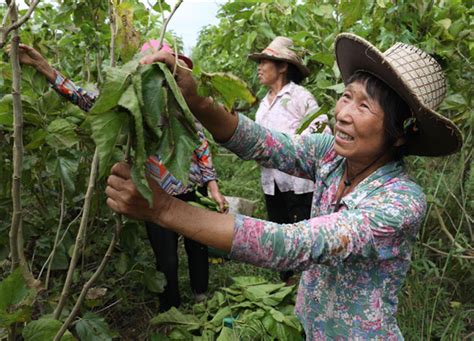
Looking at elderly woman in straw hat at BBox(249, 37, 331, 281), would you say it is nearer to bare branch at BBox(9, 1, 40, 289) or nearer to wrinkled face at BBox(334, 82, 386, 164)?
wrinkled face at BBox(334, 82, 386, 164)

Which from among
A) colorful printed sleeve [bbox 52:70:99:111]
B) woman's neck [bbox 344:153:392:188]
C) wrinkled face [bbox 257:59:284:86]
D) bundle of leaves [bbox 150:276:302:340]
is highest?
wrinkled face [bbox 257:59:284:86]

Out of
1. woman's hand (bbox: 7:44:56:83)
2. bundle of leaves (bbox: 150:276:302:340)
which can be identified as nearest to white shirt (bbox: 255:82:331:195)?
bundle of leaves (bbox: 150:276:302:340)

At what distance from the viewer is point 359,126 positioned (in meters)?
1.34

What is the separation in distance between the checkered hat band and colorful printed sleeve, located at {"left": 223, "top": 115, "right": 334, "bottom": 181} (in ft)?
1.19

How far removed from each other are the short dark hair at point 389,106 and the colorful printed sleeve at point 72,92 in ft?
3.06

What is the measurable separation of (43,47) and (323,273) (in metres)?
1.33

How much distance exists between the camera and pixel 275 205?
11.2 feet

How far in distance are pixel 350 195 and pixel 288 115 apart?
1816mm

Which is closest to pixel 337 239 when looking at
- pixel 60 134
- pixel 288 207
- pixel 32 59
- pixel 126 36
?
pixel 126 36

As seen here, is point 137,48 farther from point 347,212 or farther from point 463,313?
point 463,313

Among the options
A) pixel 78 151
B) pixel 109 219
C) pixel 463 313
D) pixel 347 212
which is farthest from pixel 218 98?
pixel 463 313

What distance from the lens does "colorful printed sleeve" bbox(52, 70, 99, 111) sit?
1660mm

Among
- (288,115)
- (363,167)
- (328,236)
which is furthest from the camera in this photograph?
(288,115)

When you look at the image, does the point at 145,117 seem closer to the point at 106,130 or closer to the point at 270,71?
the point at 106,130
